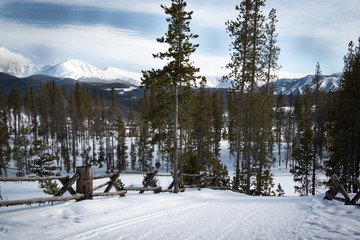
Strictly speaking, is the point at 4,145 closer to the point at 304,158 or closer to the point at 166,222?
the point at 166,222

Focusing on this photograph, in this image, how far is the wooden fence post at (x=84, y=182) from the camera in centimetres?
711

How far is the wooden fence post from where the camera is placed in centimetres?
711

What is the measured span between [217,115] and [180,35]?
3353 centimetres

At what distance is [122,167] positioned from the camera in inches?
1887

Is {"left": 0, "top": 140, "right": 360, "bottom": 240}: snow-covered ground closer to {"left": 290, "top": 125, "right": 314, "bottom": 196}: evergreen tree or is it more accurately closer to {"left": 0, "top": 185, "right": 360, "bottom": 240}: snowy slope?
{"left": 0, "top": 185, "right": 360, "bottom": 240}: snowy slope

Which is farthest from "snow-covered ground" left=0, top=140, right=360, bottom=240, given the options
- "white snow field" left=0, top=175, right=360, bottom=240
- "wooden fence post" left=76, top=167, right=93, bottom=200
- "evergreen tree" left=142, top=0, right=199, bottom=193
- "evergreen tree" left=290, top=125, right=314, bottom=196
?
"evergreen tree" left=290, top=125, right=314, bottom=196

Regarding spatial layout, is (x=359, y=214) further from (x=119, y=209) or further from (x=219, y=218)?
(x=119, y=209)

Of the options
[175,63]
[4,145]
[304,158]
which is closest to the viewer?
[175,63]

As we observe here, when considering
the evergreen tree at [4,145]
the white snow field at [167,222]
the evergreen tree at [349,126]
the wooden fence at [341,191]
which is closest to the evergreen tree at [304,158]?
the evergreen tree at [349,126]

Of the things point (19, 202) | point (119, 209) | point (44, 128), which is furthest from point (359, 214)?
point (44, 128)

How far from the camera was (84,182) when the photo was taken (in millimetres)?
7215

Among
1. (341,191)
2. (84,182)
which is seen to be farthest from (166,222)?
(341,191)

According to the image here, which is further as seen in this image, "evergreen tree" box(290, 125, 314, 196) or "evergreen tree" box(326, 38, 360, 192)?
"evergreen tree" box(290, 125, 314, 196)

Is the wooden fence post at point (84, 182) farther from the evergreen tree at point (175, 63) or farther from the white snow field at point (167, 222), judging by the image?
the evergreen tree at point (175, 63)
